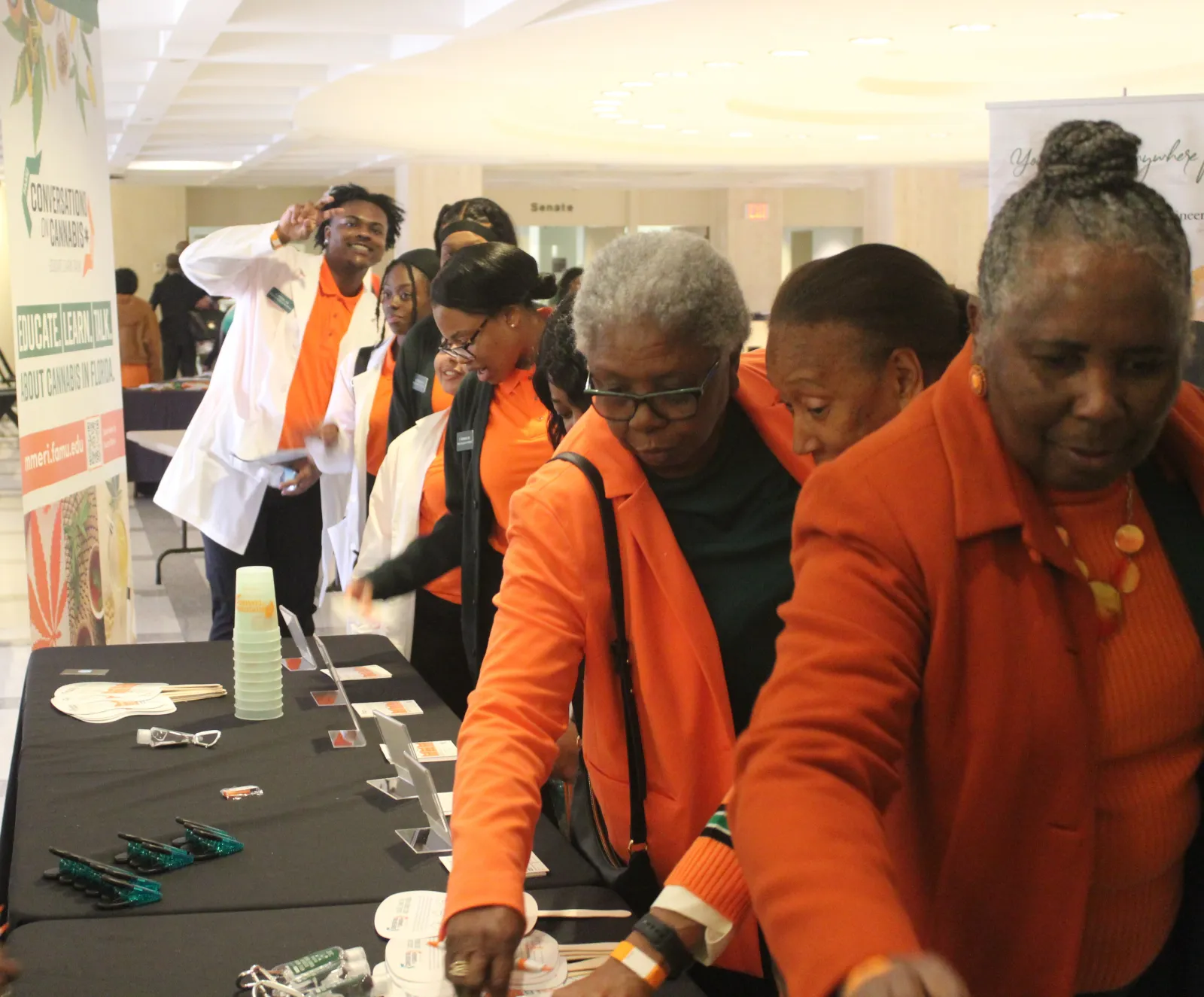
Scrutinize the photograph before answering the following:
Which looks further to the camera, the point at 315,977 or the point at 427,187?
the point at 427,187

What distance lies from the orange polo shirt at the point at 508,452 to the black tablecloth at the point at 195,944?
1.18 meters

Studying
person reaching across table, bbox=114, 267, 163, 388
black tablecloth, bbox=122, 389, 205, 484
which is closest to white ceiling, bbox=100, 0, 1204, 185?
person reaching across table, bbox=114, 267, 163, 388

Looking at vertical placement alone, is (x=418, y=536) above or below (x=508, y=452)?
below

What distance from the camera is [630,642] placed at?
1586 millimetres

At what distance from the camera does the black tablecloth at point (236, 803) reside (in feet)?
5.80

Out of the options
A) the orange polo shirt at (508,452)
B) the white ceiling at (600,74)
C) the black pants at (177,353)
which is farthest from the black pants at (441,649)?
the black pants at (177,353)

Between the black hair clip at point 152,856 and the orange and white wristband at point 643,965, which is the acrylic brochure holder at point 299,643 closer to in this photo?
the black hair clip at point 152,856

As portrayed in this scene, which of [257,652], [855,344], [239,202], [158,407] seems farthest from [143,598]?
[239,202]

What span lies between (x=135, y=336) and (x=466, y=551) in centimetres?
962

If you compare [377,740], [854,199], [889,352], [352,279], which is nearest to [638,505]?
[889,352]

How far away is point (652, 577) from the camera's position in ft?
5.23

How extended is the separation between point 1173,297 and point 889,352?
23.6 inches

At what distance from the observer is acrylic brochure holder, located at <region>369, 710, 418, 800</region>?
1.87m

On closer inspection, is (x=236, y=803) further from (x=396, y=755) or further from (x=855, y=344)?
(x=855, y=344)
